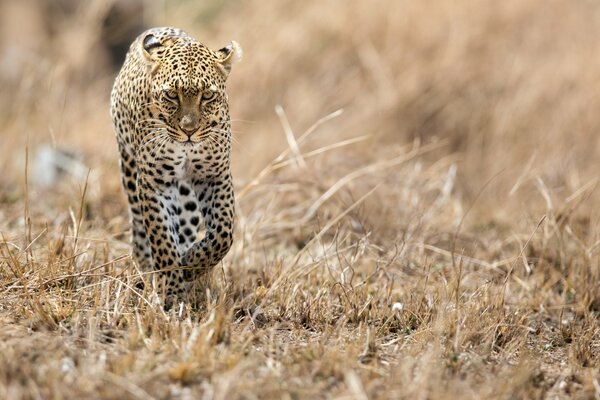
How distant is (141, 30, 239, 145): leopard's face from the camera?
520cm

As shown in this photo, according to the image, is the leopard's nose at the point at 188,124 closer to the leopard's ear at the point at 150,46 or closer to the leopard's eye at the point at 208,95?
the leopard's eye at the point at 208,95

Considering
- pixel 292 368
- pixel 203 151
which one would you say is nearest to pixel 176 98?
pixel 203 151

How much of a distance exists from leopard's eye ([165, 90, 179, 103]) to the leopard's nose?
4.7 inches

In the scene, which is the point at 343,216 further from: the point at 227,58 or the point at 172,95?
the point at 172,95

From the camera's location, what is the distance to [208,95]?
5.28 metres

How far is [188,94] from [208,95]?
127mm

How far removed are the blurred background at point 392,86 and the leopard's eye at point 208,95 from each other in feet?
12.7

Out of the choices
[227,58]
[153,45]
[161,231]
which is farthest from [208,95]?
[161,231]

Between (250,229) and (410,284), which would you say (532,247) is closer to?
(410,284)

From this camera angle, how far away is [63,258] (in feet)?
18.8

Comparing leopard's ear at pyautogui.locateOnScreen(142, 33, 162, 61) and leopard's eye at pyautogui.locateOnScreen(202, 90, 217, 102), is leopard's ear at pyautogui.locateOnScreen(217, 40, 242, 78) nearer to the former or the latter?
leopard's eye at pyautogui.locateOnScreen(202, 90, 217, 102)

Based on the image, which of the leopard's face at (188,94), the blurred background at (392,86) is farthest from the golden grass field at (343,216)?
the leopard's face at (188,94)

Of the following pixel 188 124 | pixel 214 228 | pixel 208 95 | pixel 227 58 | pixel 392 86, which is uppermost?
pixel 227 58

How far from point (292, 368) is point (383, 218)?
10.3ft
